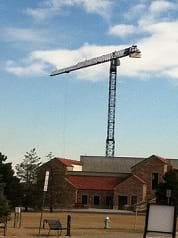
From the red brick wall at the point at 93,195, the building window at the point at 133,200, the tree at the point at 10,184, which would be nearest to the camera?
the tree at the point at 10,184

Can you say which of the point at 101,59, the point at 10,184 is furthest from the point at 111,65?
the point at 10,184

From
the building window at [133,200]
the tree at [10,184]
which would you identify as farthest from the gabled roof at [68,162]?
the tree at [10,184]

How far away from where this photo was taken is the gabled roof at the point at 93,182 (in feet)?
356

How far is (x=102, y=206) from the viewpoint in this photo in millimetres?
107125

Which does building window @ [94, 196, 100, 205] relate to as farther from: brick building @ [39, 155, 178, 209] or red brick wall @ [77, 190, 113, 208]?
red brick wall @ [77, 190, 113, 208]

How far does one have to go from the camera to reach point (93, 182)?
110062 mm

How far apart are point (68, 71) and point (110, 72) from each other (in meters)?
23.7

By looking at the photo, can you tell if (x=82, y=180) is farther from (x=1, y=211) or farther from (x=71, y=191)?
(x=1, y=211)

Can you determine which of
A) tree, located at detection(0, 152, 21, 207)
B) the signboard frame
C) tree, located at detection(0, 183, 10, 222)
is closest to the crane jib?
tree, located at detection(0, 152, 21, 207)

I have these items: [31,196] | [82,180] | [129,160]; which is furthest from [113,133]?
[31,196]

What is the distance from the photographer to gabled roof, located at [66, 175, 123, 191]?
108 metres

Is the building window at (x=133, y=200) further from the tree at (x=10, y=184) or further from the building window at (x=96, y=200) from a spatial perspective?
the tree at (x=10, y=184)

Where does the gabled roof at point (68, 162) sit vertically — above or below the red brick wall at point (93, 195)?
above

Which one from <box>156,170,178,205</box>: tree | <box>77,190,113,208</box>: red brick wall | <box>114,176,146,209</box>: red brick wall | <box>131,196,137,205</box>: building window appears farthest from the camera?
<box>77,190,113,208</box>: red brick wall
